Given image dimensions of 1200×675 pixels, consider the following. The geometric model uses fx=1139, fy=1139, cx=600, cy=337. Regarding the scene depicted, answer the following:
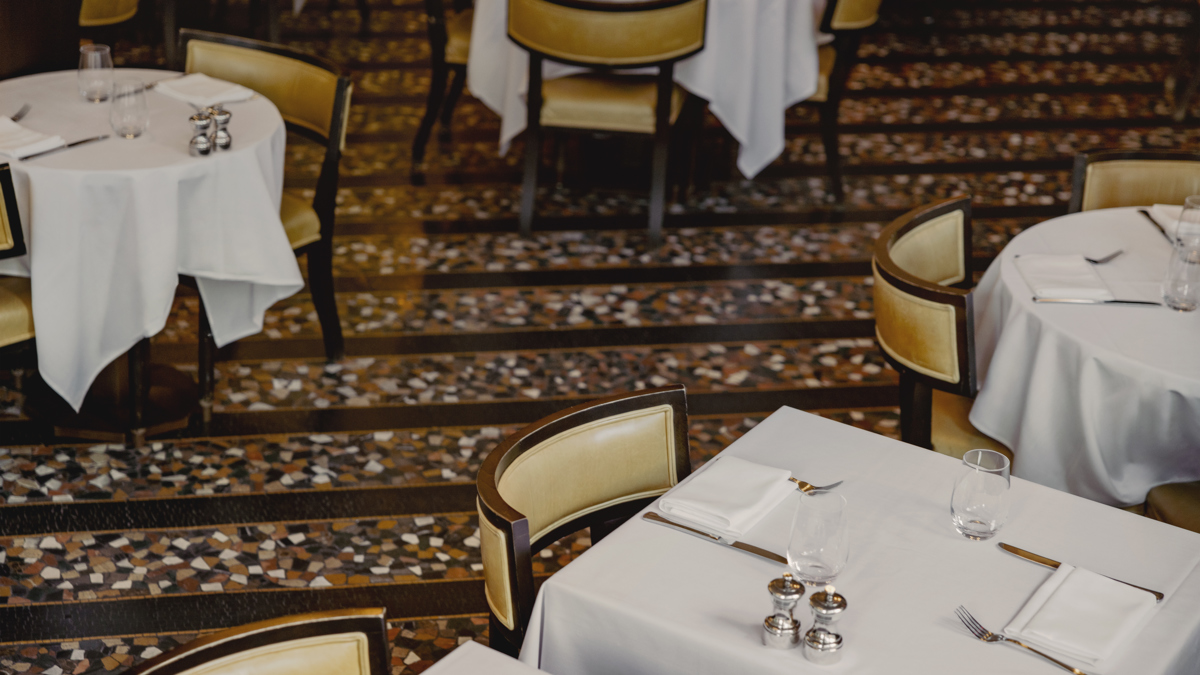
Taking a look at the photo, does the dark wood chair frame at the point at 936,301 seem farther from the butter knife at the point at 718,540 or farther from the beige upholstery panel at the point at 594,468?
the butter knife at the point at 718,540

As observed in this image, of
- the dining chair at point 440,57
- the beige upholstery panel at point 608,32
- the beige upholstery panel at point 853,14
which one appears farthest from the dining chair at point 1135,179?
the dining chair at point 440,57

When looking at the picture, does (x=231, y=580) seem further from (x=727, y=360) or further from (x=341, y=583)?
(x=727, y=360)

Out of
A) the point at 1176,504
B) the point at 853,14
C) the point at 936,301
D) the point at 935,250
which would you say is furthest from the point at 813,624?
the point at 853,14

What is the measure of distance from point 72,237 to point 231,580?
0.97 m

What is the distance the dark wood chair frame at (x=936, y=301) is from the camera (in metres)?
2.44

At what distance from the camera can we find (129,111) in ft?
10.2

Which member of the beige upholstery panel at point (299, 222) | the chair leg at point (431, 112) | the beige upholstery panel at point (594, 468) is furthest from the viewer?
the chair leg at point (431, 112)

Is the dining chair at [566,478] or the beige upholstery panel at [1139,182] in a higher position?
the beige upholstery panel at [1139,182]

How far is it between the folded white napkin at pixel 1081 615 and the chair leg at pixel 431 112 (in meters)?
4.16

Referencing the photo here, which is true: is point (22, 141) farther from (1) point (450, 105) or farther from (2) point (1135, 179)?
(2) point (1135, 179)

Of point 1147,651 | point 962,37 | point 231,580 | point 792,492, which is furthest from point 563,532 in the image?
point 962,37

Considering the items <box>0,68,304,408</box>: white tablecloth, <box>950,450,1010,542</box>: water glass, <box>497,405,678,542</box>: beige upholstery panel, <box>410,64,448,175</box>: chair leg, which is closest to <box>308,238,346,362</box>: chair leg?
<box>0,68,304,408</box>: white tablecloth

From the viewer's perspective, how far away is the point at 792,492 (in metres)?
1.86

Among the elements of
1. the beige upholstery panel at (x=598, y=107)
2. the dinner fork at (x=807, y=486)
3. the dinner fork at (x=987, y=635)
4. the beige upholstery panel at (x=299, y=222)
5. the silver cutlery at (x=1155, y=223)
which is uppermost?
the silver cutlery at (x=1155, y=223)
